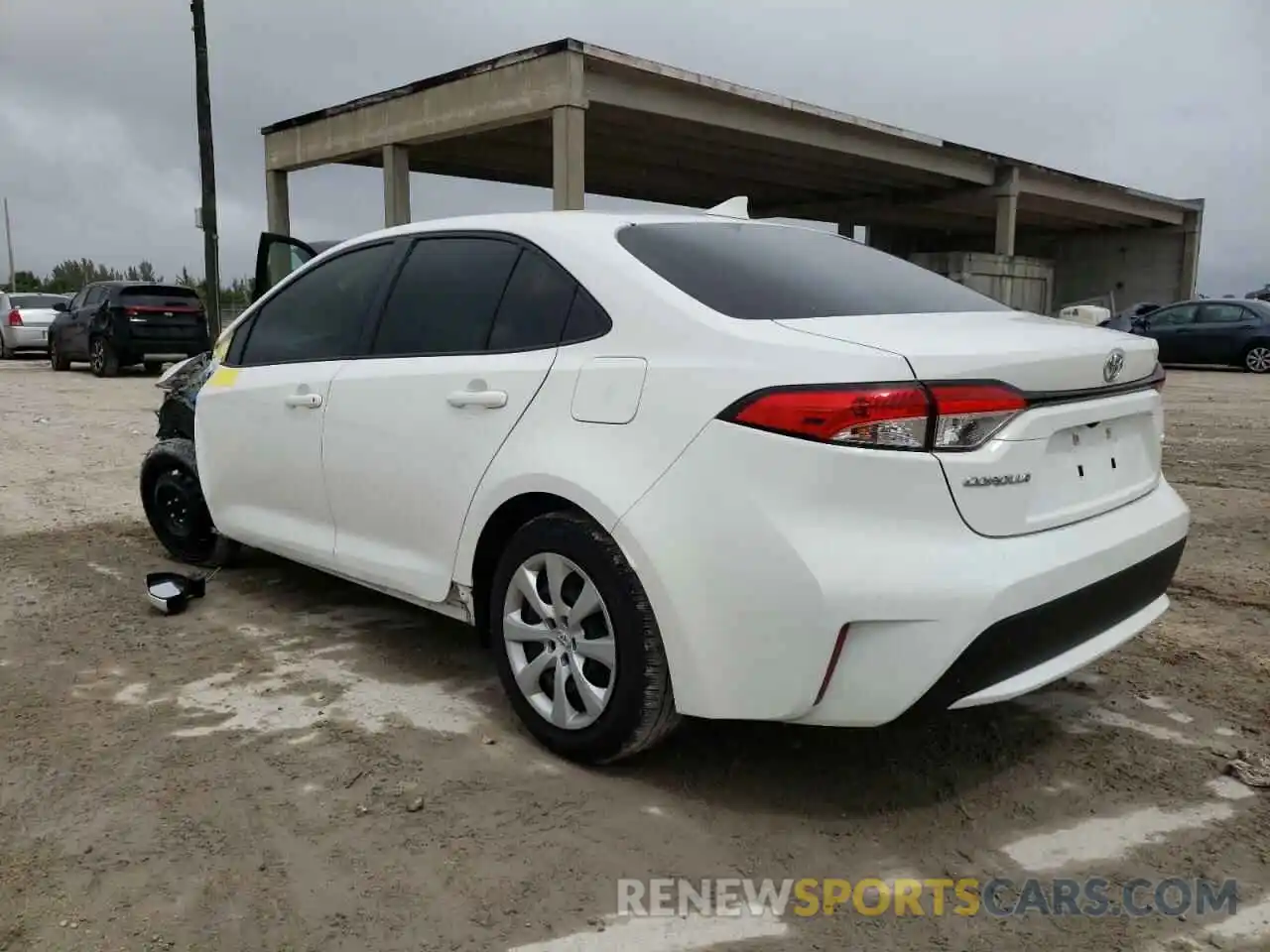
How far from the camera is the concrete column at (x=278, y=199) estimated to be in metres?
21.7

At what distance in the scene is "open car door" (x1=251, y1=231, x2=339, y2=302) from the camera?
529 cm

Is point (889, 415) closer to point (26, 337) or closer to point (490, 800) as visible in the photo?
point (490, 800)

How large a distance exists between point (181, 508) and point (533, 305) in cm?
276

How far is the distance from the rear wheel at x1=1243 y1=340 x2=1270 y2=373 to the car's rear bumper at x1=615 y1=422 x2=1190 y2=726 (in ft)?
61.8

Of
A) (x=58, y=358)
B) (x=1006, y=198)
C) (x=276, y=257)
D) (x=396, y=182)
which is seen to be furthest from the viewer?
(x=1006, y=198)

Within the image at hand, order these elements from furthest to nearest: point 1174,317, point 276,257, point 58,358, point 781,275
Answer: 1. point 58,358
2. point 1174,317
3. point 276,257
4. point 781,275

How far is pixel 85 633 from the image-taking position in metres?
4.12

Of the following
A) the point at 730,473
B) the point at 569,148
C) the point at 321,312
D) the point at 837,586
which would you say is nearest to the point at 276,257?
the point at 321,312

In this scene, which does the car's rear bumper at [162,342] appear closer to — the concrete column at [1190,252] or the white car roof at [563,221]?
Result: the white car roof at [563,221]

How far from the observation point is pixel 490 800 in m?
2.77

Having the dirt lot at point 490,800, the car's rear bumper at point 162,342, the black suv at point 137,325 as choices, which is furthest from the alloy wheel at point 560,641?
the black suv at point 137,325

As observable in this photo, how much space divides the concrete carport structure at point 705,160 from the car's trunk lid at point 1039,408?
13.5m

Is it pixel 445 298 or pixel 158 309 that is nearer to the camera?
pixel 445 298

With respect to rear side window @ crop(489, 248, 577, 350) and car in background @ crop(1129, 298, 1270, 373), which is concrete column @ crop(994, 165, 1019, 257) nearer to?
car in background @ crop(1129, 298, 1270, 373)
